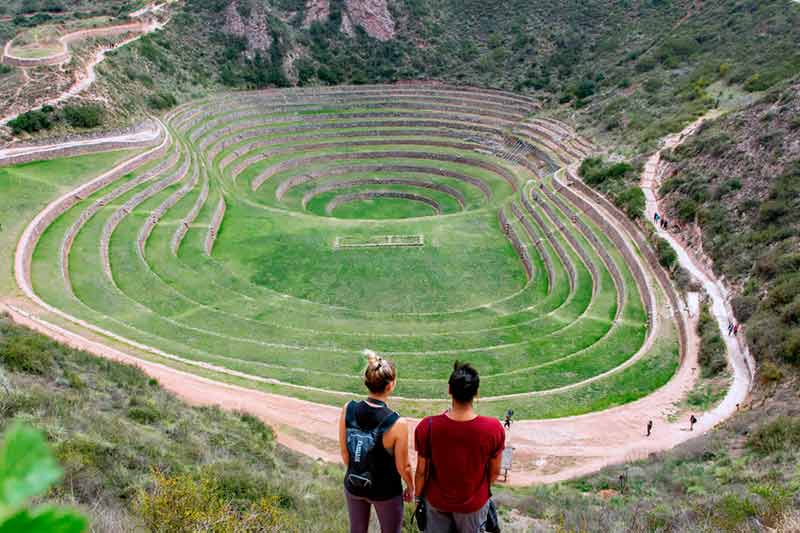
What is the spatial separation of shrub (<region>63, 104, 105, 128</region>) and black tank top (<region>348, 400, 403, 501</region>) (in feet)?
111

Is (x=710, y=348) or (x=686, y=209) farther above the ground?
(x=686, y=209)

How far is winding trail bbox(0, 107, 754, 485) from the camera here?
14.6 m

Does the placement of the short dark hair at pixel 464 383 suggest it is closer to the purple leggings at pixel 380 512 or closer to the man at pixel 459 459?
the man at pixel 459 459

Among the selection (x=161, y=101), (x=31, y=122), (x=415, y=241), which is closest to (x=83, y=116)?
(x=31, y=122)

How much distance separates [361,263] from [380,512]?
2453 cm

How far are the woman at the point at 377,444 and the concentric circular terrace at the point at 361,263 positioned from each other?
11.7 metres

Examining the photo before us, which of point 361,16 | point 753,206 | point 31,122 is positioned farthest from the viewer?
point 361,16

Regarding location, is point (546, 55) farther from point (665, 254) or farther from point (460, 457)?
point (460, 457)

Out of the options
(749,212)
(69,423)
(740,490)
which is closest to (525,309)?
(749,212)

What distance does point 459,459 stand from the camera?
4762mm

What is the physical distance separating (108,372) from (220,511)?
28.9 feet

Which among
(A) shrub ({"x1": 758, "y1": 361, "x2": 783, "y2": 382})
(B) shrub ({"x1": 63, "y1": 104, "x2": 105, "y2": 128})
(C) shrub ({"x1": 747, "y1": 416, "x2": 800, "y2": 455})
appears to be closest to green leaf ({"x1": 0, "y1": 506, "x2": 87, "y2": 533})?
(C) shrub ({"x1": 747, "y1": 416, "x2": 800, "y2": 455})

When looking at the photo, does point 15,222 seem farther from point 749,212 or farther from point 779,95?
point 779,95

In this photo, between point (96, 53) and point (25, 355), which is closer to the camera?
point (25, 355)
